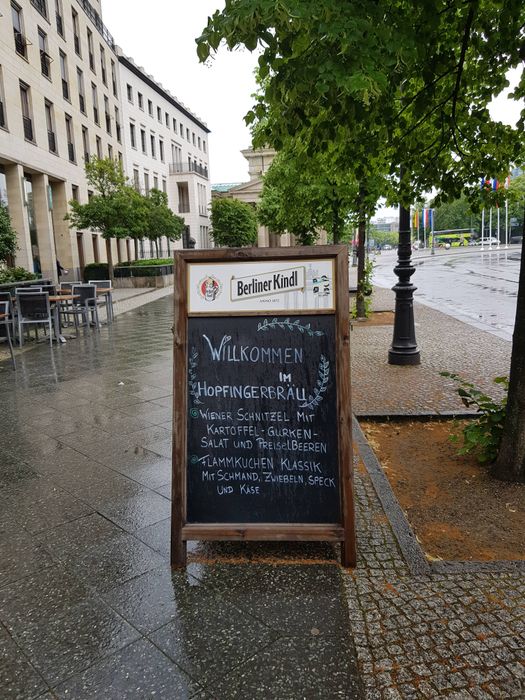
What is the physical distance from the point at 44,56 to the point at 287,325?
29645 mm

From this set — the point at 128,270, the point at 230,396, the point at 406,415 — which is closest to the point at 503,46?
the point at 406,415

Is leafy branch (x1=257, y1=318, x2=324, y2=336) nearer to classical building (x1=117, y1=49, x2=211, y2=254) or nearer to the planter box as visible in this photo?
the planter box

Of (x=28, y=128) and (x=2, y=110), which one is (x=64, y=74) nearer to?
(x=28, y=128)

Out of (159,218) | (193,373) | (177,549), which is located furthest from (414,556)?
(159,218)

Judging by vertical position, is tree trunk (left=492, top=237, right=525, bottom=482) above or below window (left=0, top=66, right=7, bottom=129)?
below

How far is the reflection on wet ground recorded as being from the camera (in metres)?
2.27

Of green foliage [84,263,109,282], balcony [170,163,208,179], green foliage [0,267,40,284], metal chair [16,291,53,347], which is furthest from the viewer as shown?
balcony [170,163,208,179]

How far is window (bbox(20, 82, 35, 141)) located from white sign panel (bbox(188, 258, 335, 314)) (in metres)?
25.2

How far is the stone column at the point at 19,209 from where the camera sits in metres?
23.2

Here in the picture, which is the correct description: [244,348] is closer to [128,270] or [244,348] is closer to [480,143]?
[480,143]

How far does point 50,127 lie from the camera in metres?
27.7

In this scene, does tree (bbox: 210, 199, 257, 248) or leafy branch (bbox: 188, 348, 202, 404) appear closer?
leafy branch (bbox: 188, 348, 202, 404)

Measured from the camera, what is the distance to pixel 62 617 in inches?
105

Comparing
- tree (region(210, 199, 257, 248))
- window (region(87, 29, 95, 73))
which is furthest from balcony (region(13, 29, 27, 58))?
tree (region(210, 199, 257, 248))
